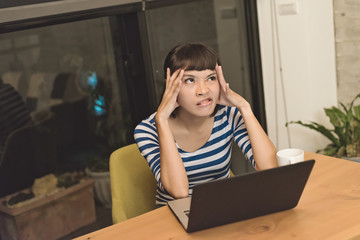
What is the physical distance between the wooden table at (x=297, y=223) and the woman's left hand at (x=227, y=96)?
43 centimetres

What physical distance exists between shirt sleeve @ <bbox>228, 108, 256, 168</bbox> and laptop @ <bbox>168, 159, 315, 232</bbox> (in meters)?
0.44

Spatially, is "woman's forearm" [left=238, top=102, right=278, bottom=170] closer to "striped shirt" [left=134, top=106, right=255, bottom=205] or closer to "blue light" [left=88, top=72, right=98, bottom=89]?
"striped shirt" [left=134, top=106, right=255, bottom=205]

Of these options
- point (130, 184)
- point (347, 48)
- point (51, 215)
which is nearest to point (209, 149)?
point (130, 184)

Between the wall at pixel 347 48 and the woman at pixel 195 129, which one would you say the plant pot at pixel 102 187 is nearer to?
the woman at pixel 195 129

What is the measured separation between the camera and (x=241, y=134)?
1860 millimetres

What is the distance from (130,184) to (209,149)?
337 millimetres

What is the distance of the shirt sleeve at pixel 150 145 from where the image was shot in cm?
174

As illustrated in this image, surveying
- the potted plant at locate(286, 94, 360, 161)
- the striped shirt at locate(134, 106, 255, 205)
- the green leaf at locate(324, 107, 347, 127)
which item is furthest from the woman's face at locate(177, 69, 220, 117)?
the green leaf at locate(324, 107, 347, 127)

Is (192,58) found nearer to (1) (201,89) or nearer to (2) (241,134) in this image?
(1) (201,89)

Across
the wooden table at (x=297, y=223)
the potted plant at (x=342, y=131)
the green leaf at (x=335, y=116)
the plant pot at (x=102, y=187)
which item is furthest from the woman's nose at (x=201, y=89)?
the green leaf at (x=335, y=116)

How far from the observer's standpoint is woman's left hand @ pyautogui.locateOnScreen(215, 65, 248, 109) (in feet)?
5.92

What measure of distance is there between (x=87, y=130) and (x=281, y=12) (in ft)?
4.95

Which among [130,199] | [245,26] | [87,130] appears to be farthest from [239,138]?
[245,26]

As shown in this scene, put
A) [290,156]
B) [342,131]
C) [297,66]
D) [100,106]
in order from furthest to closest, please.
→ 1. [297,66]
2. [342,131]
3. [100,106]
4. [290,156]
